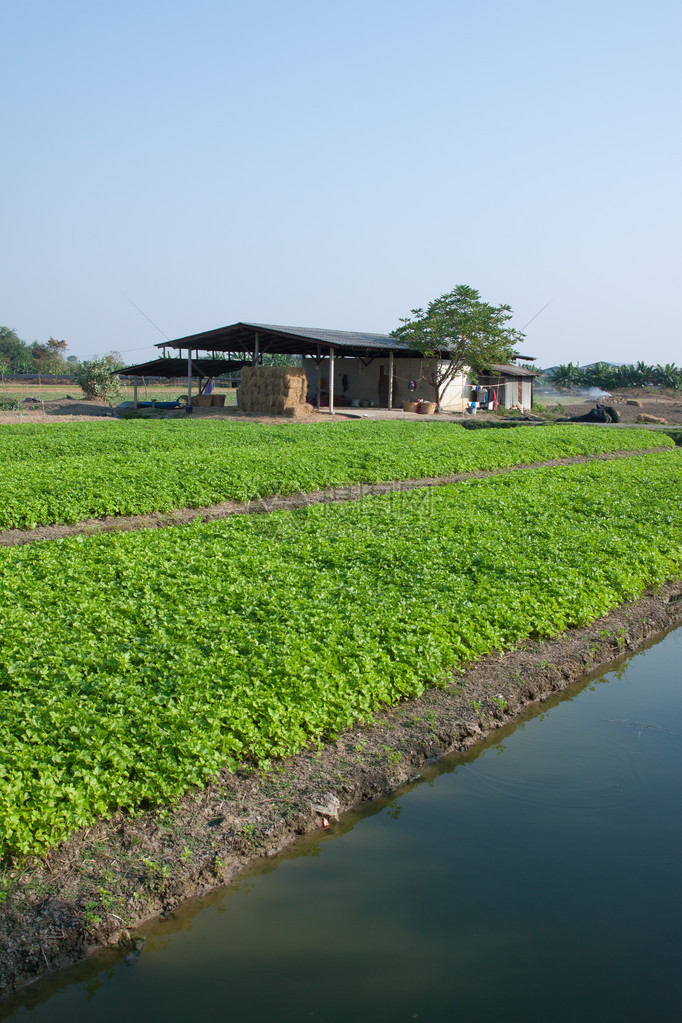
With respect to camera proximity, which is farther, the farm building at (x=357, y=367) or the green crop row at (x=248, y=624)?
the farm building at (x=357, y=367)

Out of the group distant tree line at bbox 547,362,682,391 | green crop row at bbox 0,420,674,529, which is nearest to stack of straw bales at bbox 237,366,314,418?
green crop row at bbox 0,420,674,529

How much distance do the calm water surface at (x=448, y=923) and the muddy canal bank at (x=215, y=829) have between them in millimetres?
147

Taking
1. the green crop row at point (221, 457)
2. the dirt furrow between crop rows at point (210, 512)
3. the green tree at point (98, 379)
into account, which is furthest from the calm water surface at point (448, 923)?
the green tree at point (98, 379)

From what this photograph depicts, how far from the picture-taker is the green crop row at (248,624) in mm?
5062

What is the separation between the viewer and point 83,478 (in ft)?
45.5

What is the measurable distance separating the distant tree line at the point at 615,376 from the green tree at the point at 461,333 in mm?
33751

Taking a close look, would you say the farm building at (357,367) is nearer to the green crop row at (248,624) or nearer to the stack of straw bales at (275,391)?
the stack of straw bales at (275,391)

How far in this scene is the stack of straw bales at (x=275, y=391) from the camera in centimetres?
3275

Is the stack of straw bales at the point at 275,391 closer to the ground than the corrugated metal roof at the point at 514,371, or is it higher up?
closer to the ground

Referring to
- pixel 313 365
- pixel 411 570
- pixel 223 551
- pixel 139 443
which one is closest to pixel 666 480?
pixel 411 570

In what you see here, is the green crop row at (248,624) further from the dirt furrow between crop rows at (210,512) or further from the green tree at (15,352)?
the green tree at (15,352)

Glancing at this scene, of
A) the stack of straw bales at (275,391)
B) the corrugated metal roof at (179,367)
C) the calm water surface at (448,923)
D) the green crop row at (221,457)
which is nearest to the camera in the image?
the calm water surface at (448,923)

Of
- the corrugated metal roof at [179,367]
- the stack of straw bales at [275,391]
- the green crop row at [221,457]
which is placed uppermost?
the corrugated metal roof at [179,367]

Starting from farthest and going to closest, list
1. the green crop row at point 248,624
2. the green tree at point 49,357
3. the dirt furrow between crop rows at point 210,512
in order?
1. the green tree at point 49,357
2. the dirt furrow between crop rows at point 210,512
3. the green crop row at point 248,624
